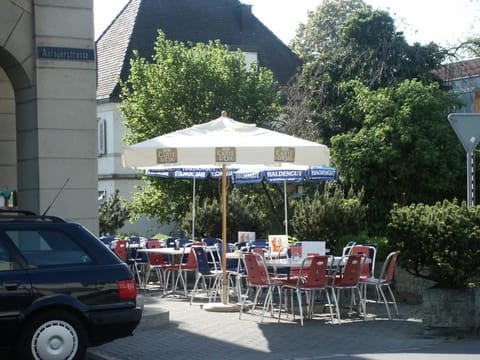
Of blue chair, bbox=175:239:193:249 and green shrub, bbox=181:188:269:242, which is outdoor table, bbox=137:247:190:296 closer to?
blue chair, bbox=175:239:193:249

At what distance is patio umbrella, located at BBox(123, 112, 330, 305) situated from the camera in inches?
524

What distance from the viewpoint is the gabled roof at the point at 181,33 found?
40844 mm

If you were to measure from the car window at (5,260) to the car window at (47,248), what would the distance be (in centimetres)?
13

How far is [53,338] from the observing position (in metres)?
9.04

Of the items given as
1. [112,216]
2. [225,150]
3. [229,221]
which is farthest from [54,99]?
[112,216]

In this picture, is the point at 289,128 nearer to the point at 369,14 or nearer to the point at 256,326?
the point at 369,14

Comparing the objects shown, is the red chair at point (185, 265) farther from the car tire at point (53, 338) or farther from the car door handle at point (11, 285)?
the car door handle at point (11, 285)

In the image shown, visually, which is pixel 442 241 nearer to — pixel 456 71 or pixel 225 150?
pixel 225 150

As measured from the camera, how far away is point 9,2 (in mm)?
14156

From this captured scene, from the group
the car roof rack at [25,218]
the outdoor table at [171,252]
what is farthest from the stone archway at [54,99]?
the car roof rack at [25,218]

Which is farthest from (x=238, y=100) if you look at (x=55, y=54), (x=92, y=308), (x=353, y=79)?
(x=92, y=308)

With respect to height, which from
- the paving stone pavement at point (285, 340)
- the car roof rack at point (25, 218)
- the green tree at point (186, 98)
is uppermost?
the green tree at point (186, 98)

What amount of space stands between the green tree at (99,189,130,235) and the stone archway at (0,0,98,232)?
12.8m

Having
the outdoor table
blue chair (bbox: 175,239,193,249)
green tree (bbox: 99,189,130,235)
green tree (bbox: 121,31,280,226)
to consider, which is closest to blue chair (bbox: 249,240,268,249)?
the outdoor table
